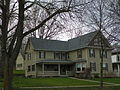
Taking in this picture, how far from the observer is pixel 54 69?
5166 centimetres

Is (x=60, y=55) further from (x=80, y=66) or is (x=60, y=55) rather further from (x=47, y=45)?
(x=80, y=66)

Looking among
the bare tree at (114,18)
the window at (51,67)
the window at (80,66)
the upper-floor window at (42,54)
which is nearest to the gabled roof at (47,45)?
the upper-floor window at (42,54)

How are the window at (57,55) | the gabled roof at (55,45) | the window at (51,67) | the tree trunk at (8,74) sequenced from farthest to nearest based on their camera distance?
the window at (57,55)
the window at (51,67)
the gabled roof at (55,45)
the tree trunk at (8,74)

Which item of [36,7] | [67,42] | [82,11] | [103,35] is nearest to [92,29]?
[103,35]

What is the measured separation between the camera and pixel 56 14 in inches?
675

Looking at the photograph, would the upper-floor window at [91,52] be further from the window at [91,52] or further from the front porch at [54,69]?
the front porch at [54,69]

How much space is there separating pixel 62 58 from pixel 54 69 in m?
3.17

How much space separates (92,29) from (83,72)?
25558mm

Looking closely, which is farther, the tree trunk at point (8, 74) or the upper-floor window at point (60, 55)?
the upper-floor window at point (60, 55)

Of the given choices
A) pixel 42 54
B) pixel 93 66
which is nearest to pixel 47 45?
pixel 42 54

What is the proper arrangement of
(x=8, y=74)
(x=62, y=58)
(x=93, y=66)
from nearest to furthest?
(x=8, y=74)
(x=93, y=66)
(x=62, y=58)

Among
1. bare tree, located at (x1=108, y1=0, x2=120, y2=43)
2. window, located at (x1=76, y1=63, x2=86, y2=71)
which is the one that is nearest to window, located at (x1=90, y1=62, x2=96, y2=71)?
window, located at (x1=76, y1=63, x2=86, y2=71)

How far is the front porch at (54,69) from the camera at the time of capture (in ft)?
160

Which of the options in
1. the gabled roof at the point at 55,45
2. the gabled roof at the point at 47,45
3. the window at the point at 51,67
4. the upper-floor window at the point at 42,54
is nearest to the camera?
the upper-floor window at the point at 42,54
